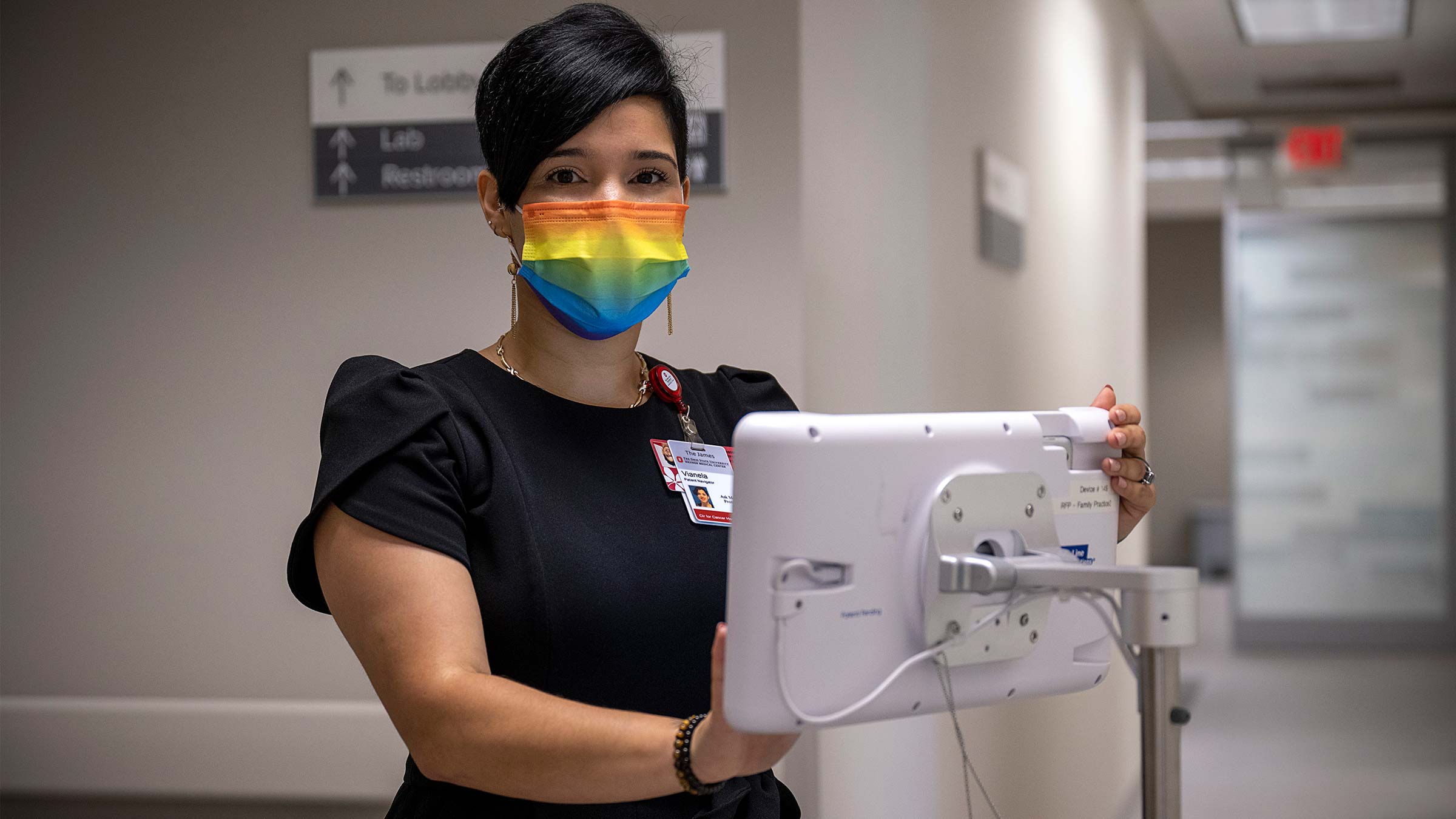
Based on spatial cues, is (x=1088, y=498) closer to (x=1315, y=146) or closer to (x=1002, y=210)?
(x=1002, y=210)

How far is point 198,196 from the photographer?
260cm

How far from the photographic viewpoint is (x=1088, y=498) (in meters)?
1.17

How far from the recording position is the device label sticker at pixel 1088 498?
1140 mm

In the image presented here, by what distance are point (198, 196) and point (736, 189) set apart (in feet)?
3.68

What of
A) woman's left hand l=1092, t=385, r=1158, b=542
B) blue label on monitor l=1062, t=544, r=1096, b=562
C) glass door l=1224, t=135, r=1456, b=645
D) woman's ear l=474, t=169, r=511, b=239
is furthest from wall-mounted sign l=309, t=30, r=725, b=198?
glass door l=1224, t=135, r=1456, b=645

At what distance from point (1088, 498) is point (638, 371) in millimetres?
611

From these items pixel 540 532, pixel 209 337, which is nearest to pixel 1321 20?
pixel 209 337

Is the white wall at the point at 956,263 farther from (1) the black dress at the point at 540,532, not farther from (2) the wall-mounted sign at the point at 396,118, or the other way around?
(1) the black dress at the point at 540,532

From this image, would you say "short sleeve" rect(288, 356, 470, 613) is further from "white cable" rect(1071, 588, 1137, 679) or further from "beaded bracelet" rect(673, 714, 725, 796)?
"white cable" rect(1071, 588, 1137, 679)

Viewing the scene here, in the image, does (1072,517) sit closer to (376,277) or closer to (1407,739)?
(376,277)

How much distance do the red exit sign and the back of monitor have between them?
775cm

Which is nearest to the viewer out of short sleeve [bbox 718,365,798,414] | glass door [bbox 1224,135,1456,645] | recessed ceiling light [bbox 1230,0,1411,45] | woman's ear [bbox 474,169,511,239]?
woman's ear [bbox 474,169,511,239]

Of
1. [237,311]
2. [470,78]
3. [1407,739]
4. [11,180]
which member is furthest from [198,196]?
[1407,739]

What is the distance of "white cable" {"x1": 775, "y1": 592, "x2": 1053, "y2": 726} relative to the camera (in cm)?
93
